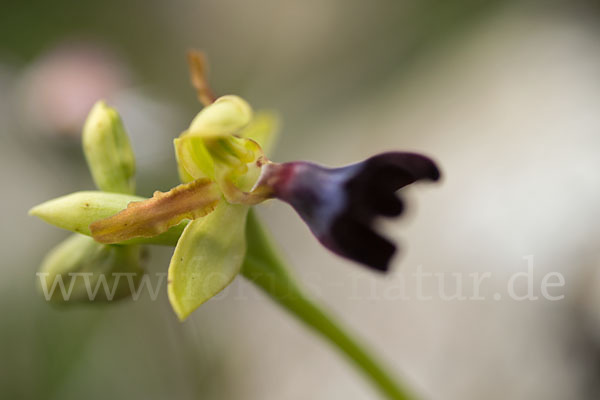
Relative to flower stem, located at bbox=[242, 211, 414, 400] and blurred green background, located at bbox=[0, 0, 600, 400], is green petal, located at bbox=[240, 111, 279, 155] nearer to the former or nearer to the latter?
flower stem, located at bbox=[242, 211, 414, 400]

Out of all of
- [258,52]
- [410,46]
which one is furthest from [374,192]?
[258,52]

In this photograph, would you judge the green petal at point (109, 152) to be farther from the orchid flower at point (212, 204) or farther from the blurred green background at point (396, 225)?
the blurred green background at point (396, 225)

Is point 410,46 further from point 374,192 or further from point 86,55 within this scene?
point 374,192

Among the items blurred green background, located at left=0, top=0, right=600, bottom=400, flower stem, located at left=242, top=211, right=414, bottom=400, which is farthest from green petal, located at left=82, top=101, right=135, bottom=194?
blurred green background, located at left=0, top=0, right=600, bottom=400

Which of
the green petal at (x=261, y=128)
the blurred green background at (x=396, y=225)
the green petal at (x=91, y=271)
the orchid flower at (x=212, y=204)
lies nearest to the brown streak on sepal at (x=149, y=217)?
the orchid flower at (x=212, y=204)

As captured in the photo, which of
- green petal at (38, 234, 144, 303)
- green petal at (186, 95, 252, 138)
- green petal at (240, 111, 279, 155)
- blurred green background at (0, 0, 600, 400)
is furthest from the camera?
blurred green background at (0, 0, 600, 400)
